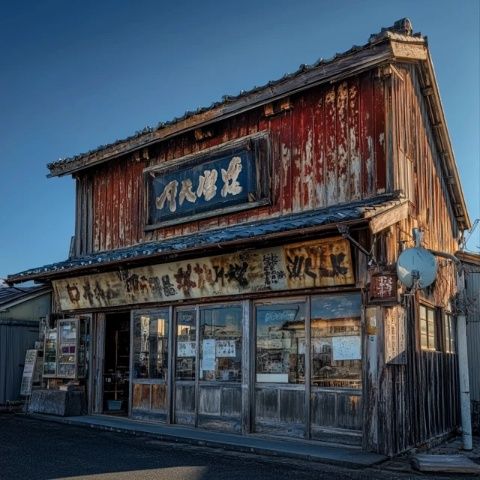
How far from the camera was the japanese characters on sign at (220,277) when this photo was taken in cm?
1040

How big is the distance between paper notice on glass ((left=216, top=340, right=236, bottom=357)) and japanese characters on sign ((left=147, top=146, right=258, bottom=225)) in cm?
282

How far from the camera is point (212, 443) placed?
1070 cm

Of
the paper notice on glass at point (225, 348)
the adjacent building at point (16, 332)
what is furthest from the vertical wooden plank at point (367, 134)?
the adjacent building at point (16, 332)

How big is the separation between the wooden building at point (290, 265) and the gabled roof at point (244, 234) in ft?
0.17

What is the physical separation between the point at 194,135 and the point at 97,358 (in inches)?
234

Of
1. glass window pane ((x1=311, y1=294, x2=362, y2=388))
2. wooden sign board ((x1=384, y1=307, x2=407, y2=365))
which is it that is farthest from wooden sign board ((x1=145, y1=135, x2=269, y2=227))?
wooden sign board ((x1=384, y1=307, x2=407, y2=365))

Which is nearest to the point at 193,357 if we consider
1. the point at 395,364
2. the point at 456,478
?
the point at 395,364

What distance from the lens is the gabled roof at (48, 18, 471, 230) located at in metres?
10.6

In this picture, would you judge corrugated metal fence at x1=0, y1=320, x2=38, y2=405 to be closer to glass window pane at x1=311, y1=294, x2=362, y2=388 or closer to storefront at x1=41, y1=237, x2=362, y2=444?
storefront at x1=41, y1=237, x2=362, y2=444

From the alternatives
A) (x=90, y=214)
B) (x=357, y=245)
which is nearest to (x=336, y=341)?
(x=357, y=245)

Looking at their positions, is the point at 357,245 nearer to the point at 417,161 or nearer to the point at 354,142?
the point at 354,142

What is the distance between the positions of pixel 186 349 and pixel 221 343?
107 cm

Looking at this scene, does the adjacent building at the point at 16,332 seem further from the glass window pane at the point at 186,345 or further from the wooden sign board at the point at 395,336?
the wooden sign board at the point at 395,336

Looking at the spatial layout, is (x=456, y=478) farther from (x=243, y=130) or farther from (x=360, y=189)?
(x=243, y=130)
